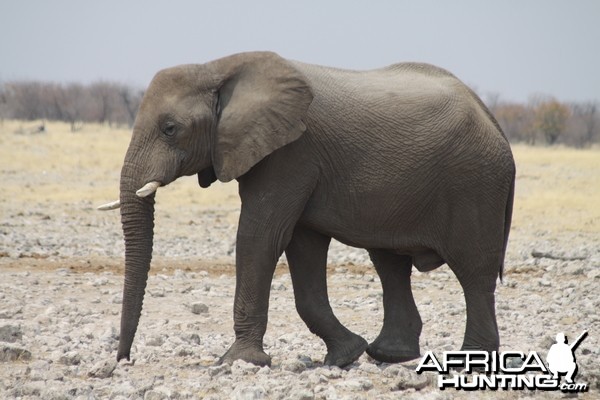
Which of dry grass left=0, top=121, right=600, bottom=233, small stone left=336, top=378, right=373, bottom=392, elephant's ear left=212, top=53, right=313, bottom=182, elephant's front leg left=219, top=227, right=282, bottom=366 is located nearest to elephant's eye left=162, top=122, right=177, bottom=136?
elephant's ear left=212, top=53, right=313, bottom=182

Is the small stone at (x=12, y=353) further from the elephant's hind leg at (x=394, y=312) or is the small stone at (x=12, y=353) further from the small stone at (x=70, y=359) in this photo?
the elephant's hind leg at (x=394, y=312)

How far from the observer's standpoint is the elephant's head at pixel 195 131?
8289 millimetres

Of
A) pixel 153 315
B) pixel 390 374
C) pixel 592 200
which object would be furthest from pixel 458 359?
pixel 592 200

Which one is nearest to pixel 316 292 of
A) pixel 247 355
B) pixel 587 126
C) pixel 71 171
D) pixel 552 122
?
pixel 247 355

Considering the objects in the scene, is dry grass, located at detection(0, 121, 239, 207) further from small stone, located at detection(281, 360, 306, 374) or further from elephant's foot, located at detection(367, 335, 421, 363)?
small stone, located at detection(281, 360, 306, 374)

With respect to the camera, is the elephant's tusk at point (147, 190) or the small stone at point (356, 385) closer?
the small stone at point (356, 385)

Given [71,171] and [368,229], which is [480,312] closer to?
[368,229]

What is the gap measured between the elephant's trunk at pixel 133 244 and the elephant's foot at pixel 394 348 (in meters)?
1.98

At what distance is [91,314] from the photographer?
1154 centimetres

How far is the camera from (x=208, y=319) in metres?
11.7

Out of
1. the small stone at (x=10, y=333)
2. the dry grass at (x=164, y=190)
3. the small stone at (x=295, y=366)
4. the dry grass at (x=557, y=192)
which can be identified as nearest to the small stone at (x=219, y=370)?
the small stone at (x=295, y=366)

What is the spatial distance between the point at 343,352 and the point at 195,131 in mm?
1999

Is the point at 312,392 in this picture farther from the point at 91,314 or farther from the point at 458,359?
the point at 91,314

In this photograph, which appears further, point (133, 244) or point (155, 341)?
point (155, 341)
